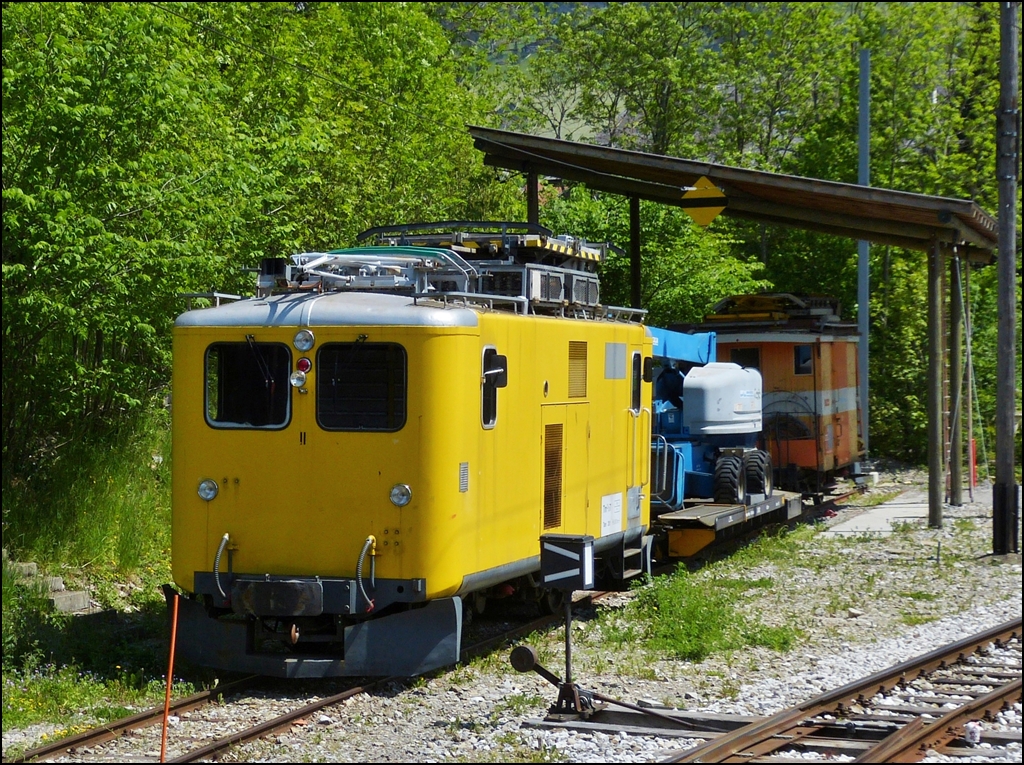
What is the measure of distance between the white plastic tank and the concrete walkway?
9.40ft

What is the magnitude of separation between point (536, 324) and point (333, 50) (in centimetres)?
1358

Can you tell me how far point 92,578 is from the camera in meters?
12.8

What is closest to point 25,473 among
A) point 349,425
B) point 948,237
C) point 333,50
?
point 349,425

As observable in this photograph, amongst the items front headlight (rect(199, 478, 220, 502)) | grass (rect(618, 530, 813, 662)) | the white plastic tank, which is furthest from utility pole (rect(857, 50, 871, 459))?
front headlight (rect(199, 478, 220, 502))

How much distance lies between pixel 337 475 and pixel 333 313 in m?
1.19

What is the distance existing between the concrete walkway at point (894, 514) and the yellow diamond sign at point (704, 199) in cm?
499

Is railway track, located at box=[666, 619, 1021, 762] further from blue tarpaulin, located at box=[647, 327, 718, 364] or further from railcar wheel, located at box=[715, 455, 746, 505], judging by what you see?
railcar wheel, located at box=[715, 455, 746, 505]

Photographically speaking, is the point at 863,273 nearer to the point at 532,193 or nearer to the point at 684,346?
the point at 532,193

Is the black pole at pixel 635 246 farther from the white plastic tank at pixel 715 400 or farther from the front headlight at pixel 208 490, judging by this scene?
the front headlight at pixel 208 490

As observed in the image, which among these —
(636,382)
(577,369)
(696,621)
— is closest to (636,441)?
(636,382)

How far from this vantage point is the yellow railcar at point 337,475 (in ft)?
30.5

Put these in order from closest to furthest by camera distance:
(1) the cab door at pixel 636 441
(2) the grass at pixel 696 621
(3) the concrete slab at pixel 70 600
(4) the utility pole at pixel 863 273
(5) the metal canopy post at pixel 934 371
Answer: (2) the grass at pixel 696 621, (3) the concrete slab at pixel 70 600, (1) the cab door at pixel 636 441, (5) the metal canopy post at pixel 934 371, (4) the utility pole at pixel 863 273

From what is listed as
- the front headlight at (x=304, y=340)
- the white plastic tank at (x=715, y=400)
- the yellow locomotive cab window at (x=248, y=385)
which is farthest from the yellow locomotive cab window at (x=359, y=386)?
the white plastic tank at (x=715, y=400)

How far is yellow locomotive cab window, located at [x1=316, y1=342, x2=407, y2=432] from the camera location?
9422 millimetres
